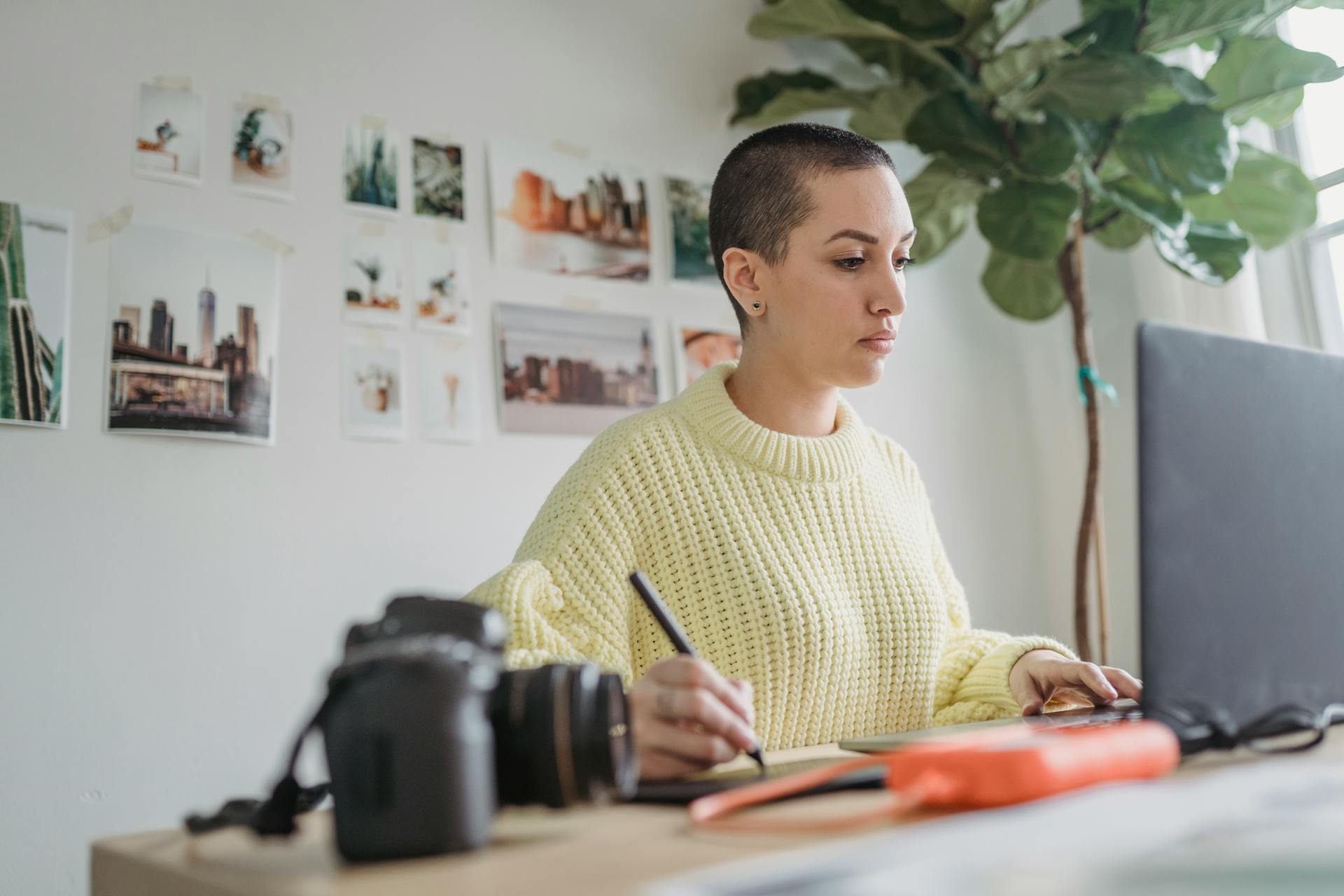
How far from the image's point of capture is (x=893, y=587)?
1.21m

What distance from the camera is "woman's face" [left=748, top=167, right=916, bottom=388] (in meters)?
1.20

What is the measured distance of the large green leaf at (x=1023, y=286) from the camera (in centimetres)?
223

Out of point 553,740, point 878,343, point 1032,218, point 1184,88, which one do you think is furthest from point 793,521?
point 1184,88

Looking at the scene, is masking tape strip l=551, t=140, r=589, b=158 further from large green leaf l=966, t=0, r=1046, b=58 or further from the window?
the window

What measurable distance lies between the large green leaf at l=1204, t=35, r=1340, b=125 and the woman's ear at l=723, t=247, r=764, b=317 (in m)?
1.22

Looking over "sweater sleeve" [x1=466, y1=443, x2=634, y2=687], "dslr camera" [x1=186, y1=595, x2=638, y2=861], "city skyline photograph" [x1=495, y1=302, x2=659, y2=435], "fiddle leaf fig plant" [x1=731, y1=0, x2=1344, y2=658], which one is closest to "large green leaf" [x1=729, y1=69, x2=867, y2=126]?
"fiddle leaf fig plant" [x1=731, y1=0, x2=1344, y2=658]

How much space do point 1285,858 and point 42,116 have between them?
74.3 inches

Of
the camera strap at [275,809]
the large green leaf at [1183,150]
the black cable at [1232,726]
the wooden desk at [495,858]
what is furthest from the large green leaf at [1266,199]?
the camera strap at [275,809]

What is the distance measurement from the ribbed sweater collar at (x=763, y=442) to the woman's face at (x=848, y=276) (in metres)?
0.08

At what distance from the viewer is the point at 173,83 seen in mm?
1798

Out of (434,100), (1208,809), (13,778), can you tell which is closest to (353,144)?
(434,100)

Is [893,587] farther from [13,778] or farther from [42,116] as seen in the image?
[42,116]

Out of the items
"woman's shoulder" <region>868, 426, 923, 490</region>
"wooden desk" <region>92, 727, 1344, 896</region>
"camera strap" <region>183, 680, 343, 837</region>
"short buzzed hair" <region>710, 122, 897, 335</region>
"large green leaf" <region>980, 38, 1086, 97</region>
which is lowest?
"wooden desk" <region>92, 727, 1344, 896</region>

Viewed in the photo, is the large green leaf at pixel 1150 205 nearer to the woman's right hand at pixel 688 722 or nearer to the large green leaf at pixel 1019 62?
the large green leaf at pixel 1019 62
